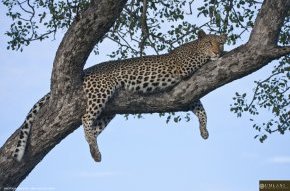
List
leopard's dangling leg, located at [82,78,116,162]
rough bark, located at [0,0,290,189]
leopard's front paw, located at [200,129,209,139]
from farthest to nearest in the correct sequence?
leopard's front paw, located at [200,129,209,139] < leopard's dangling leg, located at [82,78,116,162] < rough bark, located at [0,0,290,189]

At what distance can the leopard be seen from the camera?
27.8 feet

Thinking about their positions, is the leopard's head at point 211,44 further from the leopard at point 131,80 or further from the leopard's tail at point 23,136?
the leopard's tail at point 23,136

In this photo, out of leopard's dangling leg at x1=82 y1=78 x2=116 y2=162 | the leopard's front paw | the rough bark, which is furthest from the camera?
the leopard's front paw

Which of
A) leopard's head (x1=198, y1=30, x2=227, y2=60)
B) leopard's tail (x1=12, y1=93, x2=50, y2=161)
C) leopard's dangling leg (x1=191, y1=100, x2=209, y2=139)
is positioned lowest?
leopard's tail (x1=12, y1=93, x2=50, y2=161)

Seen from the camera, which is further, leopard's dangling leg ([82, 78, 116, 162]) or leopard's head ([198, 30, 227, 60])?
leopard's head ([198, 30, 227, 60])

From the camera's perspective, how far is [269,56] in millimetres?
8414

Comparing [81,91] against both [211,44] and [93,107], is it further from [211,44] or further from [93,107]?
[211,44]

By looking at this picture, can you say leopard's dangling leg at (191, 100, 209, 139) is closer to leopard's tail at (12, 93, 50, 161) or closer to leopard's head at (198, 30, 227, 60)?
leopard's head at (198, 30, 227, 60)

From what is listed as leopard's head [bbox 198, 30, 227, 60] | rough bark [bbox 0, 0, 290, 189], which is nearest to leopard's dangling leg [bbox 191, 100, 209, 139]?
rough bark [bbox 0, 0, 290, 189]

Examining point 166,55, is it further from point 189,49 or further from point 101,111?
point 101,111

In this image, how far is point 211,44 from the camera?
9.56 m

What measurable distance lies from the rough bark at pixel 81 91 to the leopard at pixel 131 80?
14cm

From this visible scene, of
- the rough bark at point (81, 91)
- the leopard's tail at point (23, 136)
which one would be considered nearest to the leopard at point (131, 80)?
the leopard's tail at point (23, 136)

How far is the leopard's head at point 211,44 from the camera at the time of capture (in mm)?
9195
